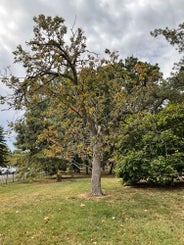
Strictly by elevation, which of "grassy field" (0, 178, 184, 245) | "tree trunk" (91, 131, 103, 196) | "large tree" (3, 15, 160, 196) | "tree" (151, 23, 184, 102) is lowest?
"grassy field" (0, 178, 184, 245)

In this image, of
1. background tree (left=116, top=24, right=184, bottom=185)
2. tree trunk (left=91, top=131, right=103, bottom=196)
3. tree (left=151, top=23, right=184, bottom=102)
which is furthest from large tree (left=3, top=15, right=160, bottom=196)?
tree (left=151, top=23, right=184, bottom=102)

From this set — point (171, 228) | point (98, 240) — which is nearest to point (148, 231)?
point (171, 228)

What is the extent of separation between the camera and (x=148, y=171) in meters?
8.52

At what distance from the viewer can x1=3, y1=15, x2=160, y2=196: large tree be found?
747cm

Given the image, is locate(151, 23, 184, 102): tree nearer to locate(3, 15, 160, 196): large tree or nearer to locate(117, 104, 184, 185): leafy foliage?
locate(117, 104, 184, 185): leafy foliage

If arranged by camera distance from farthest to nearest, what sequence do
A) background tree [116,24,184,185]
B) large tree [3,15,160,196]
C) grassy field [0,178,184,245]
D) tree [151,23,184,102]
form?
tree [151,23,184,102]
background tree [116,24,184,185]
large tree [3,15,160,196]
grassy field [0,178,184,245]

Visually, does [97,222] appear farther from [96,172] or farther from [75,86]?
[75,86]

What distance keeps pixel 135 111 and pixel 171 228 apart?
4.68 meters

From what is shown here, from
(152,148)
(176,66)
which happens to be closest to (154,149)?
(152,148)

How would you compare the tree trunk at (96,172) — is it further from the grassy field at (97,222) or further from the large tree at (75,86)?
the grassy field at (97,222)

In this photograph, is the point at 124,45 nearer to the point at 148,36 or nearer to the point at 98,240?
the point at 148,36

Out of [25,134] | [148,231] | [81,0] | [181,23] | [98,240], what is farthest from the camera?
[25,134]

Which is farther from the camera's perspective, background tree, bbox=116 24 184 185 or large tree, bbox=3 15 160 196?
background tree, bbox=116 24 184 185

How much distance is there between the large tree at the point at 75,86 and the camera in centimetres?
747
